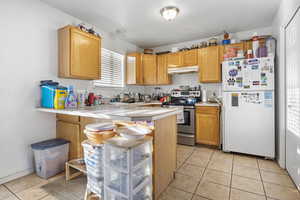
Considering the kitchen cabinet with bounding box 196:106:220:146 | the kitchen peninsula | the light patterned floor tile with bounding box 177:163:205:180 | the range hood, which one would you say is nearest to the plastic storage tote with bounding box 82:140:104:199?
the kitchen peninsula

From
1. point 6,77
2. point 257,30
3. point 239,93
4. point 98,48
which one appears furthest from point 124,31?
point 257,30

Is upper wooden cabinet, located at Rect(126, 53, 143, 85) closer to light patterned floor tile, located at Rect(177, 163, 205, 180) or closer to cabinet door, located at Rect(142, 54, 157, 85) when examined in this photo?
cabinet door, located at Rect(142, 54, 157, 85)

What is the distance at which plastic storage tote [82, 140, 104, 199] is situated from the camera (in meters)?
1.42

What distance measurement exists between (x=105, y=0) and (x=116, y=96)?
198 cm

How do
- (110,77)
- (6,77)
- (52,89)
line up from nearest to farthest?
(6,77)
(52,89)
(110,77)

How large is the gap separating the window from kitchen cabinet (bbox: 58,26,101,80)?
1.99ft

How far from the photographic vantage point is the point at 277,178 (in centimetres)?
194

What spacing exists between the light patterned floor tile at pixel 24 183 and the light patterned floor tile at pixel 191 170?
180 centimetres

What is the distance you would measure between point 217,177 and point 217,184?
0.56 ft

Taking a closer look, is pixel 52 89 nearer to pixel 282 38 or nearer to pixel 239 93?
pixel 239 93

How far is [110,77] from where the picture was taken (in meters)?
3.50

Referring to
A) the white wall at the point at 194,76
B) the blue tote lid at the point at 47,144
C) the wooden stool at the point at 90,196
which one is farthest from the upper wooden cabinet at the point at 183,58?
the wooden stool at the point at 90,196

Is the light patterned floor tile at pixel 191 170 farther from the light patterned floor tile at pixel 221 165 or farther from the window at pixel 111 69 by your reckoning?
the window at pixel 111 69

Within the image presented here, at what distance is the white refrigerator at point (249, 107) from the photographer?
96.7 inches
